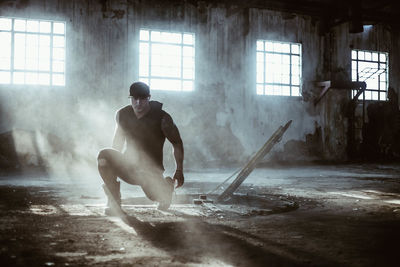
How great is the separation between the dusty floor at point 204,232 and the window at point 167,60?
5.96 meters

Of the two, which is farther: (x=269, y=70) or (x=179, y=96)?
(x=269, y=70)

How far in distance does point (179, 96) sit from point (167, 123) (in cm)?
705

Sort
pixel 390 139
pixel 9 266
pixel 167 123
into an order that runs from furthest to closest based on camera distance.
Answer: pixel 390 139 < pixel 167 123 < pixel 9 266

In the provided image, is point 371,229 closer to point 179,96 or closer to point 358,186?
point 358,186

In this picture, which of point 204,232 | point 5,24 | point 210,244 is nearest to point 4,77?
point 5,24

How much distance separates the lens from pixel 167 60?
35.9 feet

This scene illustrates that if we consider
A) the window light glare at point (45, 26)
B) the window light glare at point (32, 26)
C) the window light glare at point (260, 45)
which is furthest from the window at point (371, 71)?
the window light glare at point (32, 26)

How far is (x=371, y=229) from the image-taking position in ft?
11.0

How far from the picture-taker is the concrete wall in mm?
9898

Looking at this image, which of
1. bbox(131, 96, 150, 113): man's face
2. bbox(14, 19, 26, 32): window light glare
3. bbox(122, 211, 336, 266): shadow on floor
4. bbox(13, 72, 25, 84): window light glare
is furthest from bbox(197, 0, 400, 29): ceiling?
bbox(122, 211, 336, 266): shadow on floor

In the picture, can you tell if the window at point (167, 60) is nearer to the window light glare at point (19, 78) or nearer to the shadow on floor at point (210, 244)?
the window light glare at point (19, 78)

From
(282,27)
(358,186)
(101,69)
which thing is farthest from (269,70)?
(358,186)

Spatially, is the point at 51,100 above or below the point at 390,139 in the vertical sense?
above

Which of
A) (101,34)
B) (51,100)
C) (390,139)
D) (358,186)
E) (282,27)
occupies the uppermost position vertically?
(282,27)
